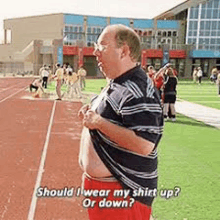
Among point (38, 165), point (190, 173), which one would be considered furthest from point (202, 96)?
point (38, 165)

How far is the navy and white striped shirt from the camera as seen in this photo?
174 cm

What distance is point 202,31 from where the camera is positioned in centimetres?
5534

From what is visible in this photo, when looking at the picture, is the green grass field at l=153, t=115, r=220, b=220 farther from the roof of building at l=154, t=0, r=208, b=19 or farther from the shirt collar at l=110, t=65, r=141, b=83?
the roof of building at l=154, t=0, r=208, b=19

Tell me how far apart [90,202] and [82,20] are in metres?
53.9

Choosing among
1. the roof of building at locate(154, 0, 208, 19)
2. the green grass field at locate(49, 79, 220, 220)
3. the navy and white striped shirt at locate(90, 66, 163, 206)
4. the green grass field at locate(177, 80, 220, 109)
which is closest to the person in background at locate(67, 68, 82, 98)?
the green grass field at locate(177, 80, 220, 109)

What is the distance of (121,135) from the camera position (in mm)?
1747

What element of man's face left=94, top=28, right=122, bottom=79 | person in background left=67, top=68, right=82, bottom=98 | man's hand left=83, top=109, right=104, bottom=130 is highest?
man's face left=94, top=28, right=122, bottom=79

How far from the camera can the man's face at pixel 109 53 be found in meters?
1.83

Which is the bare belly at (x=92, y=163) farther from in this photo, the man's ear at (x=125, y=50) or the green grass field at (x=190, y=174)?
the green grass field at (x=190, y=174)

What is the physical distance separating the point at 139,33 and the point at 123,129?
50292mm

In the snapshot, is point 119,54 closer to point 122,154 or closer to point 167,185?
point 122,154

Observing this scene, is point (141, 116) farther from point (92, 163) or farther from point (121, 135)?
point (92, 163)

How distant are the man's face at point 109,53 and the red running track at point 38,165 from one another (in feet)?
7.68

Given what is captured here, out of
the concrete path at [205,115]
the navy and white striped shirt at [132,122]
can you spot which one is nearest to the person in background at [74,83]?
the concrete path at [205,115]
